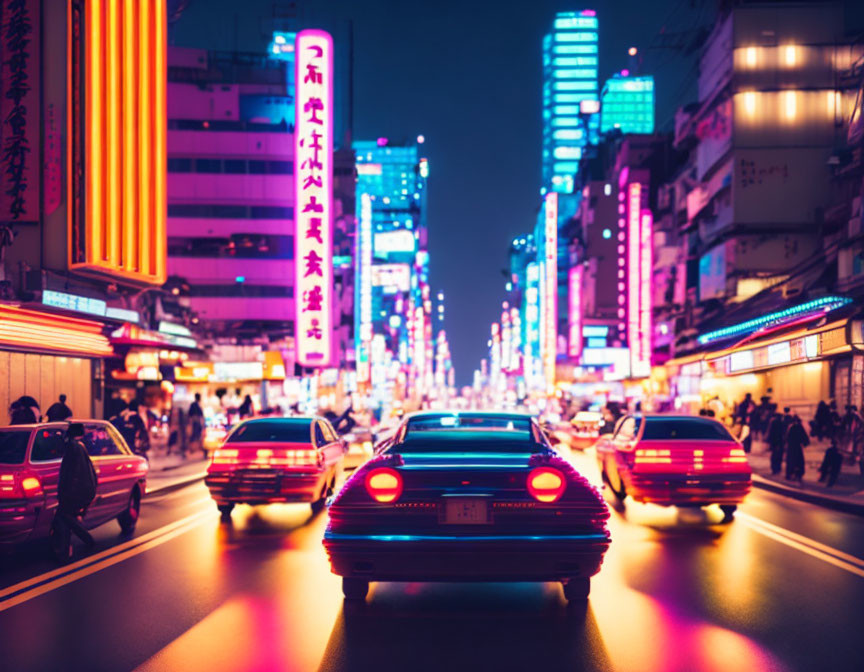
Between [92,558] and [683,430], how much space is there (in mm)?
8143

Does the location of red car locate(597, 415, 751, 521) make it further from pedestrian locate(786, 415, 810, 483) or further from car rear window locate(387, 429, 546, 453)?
pedestrian locate(786, 415, 810, 483)

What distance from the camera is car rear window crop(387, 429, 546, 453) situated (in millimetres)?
8297

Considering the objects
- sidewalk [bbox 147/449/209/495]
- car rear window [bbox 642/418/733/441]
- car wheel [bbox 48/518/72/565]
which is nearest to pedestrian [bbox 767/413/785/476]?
car rear window [bbox 642/418/733/441]

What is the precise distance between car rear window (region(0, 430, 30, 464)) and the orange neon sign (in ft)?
42.6

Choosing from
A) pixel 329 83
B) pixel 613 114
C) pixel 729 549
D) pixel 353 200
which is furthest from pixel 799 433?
pixel 613 114

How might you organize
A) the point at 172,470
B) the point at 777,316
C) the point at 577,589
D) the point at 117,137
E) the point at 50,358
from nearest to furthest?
the point at 577,589
the point at 172,470
the point at 50,358
the point at 117,137
the point at 777,316

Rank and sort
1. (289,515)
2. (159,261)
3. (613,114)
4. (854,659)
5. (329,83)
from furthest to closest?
(613,114)
(329,83)
(159,261)
(289,515)
(854,659)

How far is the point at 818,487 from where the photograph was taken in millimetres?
18562

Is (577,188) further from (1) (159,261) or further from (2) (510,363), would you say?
(1) (159,261)

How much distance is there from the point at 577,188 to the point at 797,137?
248ft

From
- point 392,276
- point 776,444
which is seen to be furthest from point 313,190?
point 392,276

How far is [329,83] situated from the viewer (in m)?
37.5

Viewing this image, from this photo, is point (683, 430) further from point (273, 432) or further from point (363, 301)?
point (363, 301)

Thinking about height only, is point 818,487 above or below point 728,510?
below
